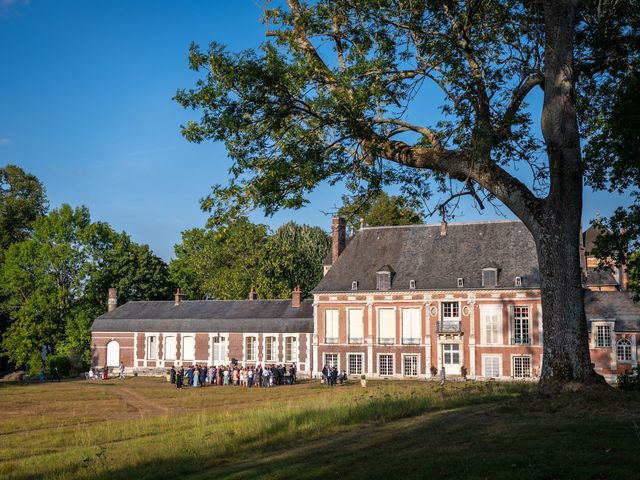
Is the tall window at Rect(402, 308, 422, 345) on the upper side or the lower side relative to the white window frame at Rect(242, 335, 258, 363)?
upper

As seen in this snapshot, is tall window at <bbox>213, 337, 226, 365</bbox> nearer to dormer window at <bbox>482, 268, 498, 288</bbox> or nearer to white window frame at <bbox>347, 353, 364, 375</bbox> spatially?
white window frame at <bbox>347, 353, 364, 375</bbox>

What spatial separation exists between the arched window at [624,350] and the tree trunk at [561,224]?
28.9m

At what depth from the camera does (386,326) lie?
145 feet

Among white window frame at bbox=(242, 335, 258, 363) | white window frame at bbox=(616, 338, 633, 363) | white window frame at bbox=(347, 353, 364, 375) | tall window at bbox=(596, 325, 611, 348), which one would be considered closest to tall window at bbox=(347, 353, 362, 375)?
white window frame at bbox=(347, 353, 364, 375)

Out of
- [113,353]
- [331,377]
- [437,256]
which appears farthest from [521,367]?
[113,353]

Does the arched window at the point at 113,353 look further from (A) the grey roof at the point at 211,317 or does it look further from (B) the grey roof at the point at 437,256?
(B) the grey roof at the point at 437,256

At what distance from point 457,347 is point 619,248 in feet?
79.5

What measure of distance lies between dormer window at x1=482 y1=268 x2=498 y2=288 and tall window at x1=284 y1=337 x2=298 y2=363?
1265 cm

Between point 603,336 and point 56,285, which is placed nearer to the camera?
point 603,336

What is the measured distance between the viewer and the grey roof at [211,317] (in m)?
47.3

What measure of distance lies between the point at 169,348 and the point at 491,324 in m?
21.6

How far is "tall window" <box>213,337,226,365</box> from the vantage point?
160 ft

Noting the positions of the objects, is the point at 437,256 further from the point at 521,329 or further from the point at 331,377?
the point at 331,377

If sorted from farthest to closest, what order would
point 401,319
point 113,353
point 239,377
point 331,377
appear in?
point 113,353 → point 401,319 → point 239,377 → point 331,377
